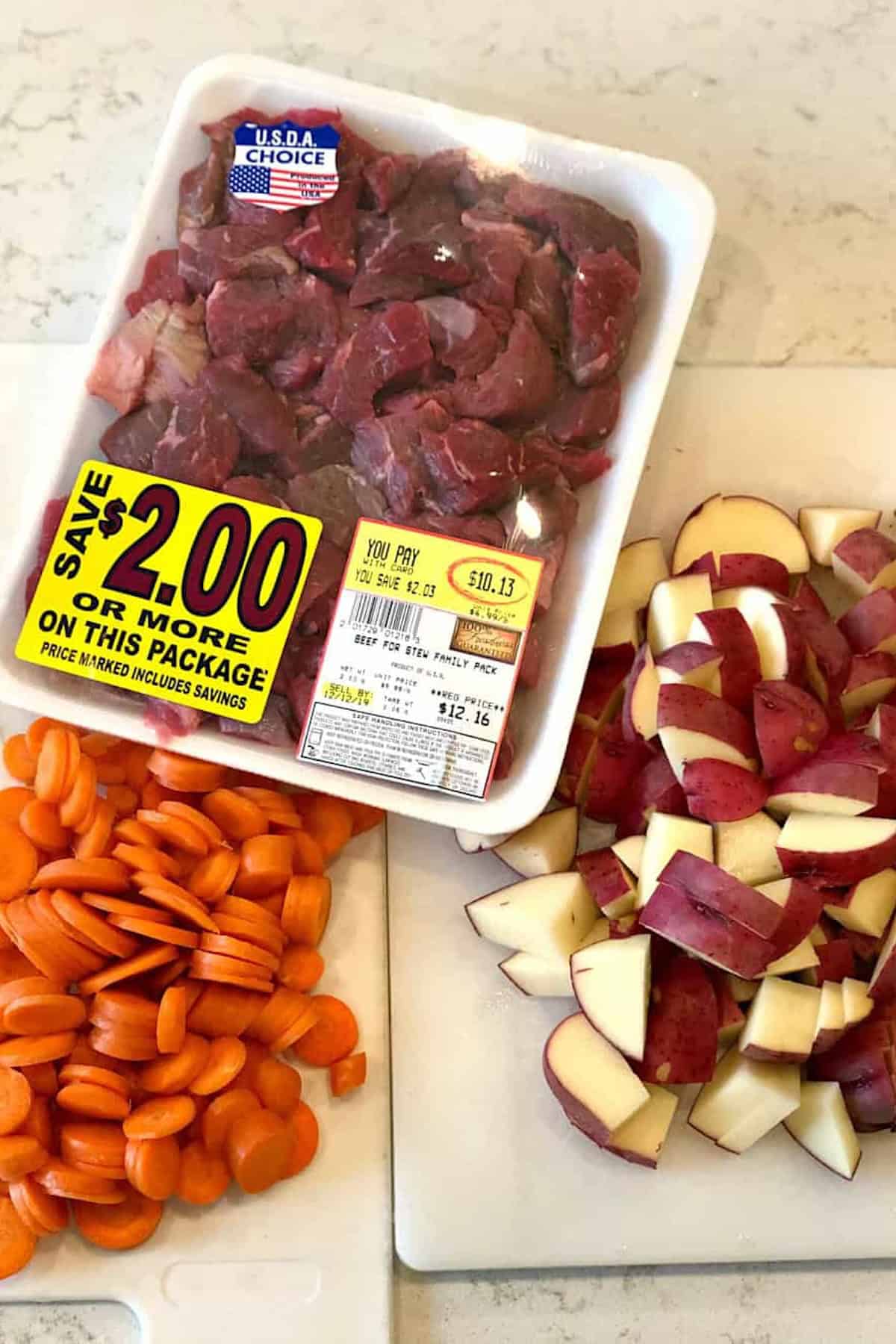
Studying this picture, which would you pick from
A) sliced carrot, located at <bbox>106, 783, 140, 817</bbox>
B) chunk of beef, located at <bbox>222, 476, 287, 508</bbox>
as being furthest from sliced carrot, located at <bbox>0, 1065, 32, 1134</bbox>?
chunk of beef, located at <bbox>222, 476, 287, 508</bbox>

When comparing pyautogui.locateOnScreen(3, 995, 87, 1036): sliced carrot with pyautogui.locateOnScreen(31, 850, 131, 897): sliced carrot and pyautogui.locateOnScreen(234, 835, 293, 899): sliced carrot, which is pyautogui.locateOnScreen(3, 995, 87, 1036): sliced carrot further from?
pyautogui.locateOnScreen(234, 835, 293, 899): sliced carrot

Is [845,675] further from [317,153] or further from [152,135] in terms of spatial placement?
[152,135]

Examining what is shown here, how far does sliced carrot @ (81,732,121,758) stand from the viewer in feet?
5.00

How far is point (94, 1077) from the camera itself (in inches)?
52.6

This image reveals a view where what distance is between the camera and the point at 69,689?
1.50m

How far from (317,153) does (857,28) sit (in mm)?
993

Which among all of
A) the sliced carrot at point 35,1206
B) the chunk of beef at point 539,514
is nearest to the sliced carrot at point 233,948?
the sliced carrot at point 35,1206

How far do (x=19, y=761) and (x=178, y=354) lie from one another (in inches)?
22.1

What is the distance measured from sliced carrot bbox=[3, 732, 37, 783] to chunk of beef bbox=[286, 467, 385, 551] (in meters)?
0.46

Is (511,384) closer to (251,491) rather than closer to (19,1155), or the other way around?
(251,491)

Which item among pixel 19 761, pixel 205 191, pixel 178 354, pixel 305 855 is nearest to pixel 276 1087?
pixel 305 855

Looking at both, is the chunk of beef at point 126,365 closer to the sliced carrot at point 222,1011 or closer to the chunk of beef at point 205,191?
the chunk of beef at point 205,191

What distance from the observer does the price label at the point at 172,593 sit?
1454 millimetres

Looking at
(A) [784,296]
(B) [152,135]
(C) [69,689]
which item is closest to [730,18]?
(A) [784,296]
